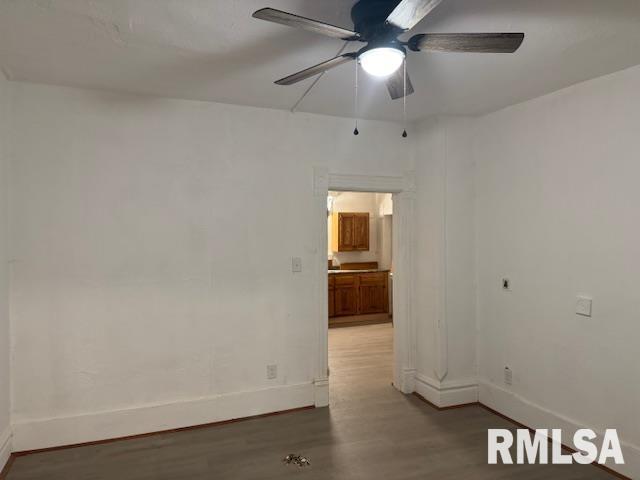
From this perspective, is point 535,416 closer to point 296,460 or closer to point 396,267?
point 396,267

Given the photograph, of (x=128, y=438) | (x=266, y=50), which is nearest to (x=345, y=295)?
(x=128, y=438)

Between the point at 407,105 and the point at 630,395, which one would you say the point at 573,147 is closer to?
Result: the point at 407,105

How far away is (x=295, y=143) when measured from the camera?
11.4 ft

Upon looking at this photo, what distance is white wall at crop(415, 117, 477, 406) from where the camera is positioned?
3.55 meters

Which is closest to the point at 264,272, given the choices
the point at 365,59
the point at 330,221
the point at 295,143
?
the point at 295,143

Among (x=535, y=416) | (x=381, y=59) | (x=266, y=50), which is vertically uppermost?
(x=266, y=50)

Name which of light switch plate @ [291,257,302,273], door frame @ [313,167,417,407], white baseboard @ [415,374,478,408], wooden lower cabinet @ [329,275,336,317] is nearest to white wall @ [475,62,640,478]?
white baseboard @ [415,374,478,408]

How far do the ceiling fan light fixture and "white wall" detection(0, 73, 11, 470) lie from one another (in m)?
2.50

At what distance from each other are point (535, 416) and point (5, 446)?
3.82m

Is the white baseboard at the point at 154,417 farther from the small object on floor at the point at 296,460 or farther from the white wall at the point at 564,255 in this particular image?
the white wall at the point at 564,255

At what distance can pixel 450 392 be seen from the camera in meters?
3.54

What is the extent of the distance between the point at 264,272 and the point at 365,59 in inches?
81.9

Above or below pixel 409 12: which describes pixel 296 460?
below

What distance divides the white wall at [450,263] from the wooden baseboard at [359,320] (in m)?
3.11
